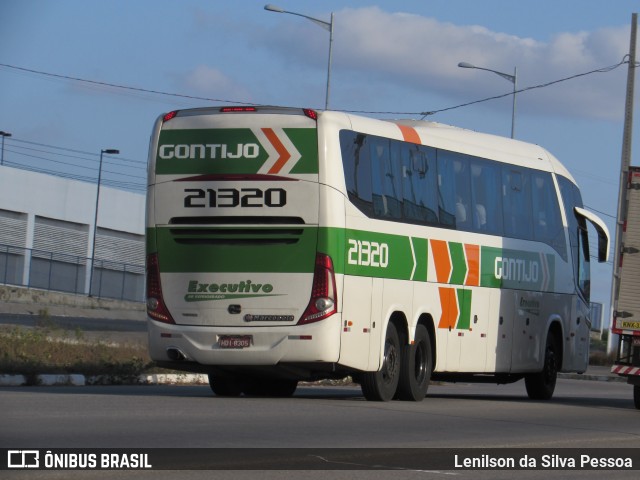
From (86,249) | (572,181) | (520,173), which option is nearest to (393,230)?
(520,173)

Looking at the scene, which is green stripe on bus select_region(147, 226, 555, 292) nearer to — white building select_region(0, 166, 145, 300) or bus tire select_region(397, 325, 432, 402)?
bus tire select_region(397, 325, 432, 402)

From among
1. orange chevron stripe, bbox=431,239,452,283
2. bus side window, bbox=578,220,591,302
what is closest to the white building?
bus side window, bbox=578,220,591,302

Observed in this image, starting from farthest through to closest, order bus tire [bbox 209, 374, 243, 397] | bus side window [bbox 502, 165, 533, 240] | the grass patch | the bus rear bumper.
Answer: bus side window [bbox 502, 165, 533, 240], the grass patch, bus tire [bbox 209, 374, 243, 397], the bus rear bumper

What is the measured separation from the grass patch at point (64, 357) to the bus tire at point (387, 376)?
17.6 ft

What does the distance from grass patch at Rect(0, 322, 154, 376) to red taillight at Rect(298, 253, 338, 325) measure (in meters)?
5.41

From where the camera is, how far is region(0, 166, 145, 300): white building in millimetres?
69375

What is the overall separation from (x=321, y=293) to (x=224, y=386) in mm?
3041

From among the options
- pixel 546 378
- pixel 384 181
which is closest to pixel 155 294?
pixel 384 181

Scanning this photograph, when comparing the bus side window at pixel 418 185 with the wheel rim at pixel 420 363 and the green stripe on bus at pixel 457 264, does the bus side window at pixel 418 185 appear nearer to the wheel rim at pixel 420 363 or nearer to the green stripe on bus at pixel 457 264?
the green stripe on bus at pixel 457 264

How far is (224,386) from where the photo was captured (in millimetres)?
20938

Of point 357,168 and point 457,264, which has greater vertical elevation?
point 357,168

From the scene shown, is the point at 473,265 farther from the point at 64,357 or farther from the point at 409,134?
the point at 64,357

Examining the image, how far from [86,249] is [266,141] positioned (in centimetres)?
6524

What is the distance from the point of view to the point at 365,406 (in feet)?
61.9
